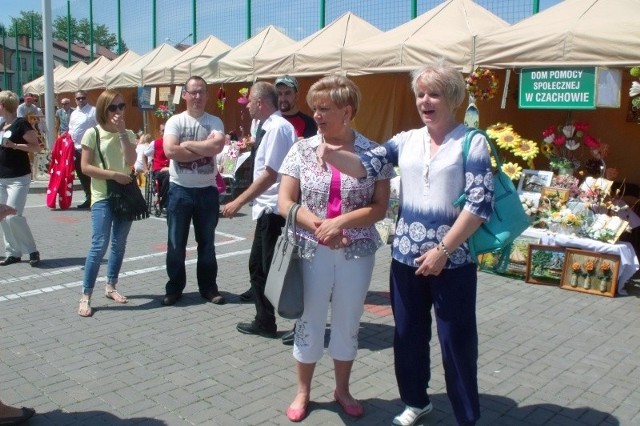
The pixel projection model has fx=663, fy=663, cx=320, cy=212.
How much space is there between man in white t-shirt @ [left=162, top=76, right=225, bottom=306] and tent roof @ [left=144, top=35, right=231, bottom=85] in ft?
29.1

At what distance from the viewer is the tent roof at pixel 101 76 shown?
18500 mm

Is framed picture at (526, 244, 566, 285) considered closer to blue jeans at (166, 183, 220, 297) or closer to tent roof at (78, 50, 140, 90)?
blue jeans at (166, 183, 220, 297)

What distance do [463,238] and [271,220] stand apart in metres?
1.96

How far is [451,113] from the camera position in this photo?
3074mm

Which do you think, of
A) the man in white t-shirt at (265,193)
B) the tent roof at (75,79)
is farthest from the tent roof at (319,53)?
the tent roof at (75,79)

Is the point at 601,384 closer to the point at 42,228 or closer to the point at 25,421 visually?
the point at 25,421

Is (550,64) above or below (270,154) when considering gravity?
above

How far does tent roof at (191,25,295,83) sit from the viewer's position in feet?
39.8

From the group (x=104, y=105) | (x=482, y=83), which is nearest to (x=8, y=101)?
(x=104, y=105)

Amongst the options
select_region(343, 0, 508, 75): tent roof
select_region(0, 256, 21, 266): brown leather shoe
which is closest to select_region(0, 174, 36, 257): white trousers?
select_region(0, 256, 21, 266): brown leather shoe

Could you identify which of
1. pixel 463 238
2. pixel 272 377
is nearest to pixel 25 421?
pixel 272 377

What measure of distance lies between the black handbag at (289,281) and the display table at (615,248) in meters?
4.01

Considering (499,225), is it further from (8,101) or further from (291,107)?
(8,101)

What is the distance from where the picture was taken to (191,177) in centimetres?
544
